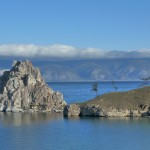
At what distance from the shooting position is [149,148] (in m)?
120

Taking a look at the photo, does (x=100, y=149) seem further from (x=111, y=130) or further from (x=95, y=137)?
(x=111, y=130)

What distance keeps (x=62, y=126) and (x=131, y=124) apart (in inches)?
869

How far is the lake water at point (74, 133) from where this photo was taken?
12369cm

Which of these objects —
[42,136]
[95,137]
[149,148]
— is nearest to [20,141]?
[42,136]

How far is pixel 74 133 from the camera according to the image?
487 feet

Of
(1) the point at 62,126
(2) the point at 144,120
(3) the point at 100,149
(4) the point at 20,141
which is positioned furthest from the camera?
(2) the point at 144,120

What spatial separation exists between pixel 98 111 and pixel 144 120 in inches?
841

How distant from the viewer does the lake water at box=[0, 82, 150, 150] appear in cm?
12369

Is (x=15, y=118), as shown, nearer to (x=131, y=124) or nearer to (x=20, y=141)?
(x=131, y=124)

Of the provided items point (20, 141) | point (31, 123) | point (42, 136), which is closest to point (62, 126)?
point (31, 123)

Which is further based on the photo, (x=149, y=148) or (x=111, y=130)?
(x=111, y=130)

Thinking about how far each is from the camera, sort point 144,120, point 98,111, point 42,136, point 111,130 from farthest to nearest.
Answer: point 98,111
point 144,120
point 111,130
point 42,136

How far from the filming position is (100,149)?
11806 cm

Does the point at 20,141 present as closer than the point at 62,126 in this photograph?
Yes
